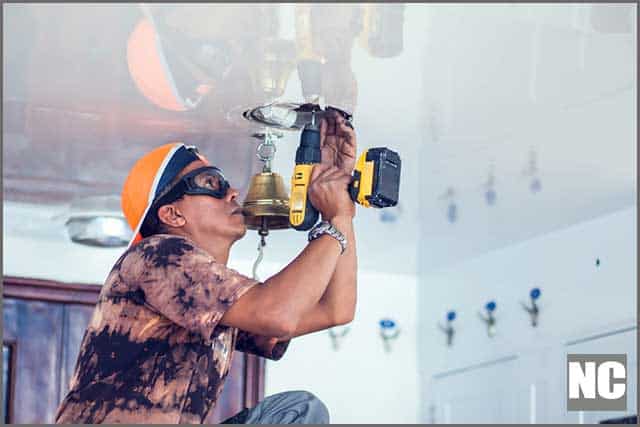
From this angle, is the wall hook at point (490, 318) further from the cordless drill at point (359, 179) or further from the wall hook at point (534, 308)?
the cordless drill at point (359, 179)

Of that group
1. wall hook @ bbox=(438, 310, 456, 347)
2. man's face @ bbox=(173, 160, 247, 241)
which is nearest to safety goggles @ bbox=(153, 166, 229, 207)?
man's face @ bbox=(173, 160, 247, 241)

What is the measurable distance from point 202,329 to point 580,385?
7.70ft

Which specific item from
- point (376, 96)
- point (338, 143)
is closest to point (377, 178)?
point (338, 143)

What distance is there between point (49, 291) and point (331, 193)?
2428 mm

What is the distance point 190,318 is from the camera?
2.21 meters

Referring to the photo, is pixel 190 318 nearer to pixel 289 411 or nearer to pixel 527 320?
pixel 289 411

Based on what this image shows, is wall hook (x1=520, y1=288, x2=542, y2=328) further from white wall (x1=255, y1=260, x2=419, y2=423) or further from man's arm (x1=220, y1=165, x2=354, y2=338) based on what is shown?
man's arm (x1=220, y1=165, x2=354, y2=338)

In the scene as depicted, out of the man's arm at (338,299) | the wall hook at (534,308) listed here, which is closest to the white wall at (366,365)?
the wall hook at (534,308)

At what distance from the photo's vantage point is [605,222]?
4.24 metres

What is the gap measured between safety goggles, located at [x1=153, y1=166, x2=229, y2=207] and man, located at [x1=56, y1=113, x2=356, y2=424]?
9cm

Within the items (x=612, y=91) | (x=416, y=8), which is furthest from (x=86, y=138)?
(x=612, y=91)

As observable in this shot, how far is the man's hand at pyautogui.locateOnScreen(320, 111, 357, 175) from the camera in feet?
7.96

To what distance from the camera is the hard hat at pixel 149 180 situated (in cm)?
250

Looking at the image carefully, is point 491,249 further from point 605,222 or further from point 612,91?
point 612,91
